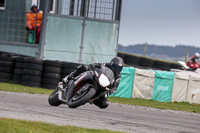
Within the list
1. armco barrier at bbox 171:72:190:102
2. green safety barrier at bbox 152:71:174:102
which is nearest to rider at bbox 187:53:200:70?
armco barrier at bbox 171:72:190:102

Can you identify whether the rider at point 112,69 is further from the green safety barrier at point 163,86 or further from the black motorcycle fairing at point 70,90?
the green safety barrier at point 163,86

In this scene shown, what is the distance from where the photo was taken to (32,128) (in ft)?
20.0

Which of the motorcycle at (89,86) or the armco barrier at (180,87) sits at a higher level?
the motorcycle at (89,86)

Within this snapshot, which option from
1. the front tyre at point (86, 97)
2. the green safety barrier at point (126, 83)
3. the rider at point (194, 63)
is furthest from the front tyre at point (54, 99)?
the rider at point (194, 63)

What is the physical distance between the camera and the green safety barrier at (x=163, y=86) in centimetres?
1862

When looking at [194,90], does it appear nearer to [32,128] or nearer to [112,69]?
[112,69]

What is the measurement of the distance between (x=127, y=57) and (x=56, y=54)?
15.6 m

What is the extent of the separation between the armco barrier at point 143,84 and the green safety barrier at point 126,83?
0.68 feet

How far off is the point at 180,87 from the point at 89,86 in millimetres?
12051

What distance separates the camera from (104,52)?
699 inches

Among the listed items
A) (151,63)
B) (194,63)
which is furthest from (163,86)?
(151,63)

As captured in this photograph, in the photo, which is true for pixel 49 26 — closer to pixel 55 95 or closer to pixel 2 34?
pixel 2 34

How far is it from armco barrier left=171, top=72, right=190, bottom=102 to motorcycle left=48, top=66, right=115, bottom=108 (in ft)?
36.7

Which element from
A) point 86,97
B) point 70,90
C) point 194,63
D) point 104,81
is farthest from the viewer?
point 194,63
